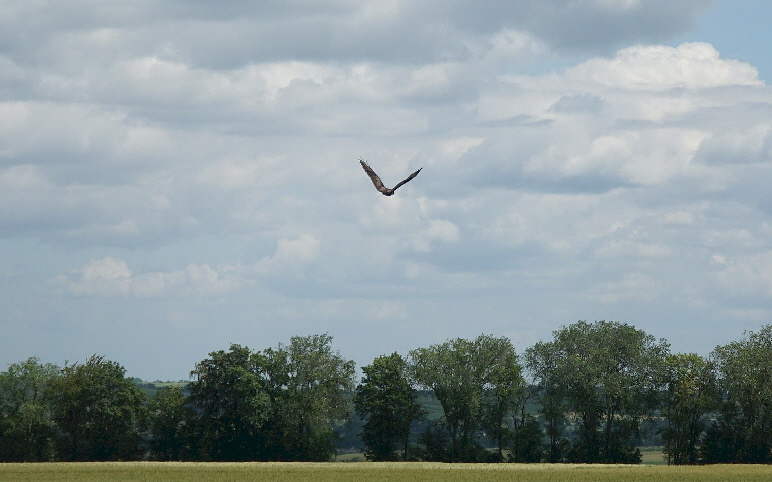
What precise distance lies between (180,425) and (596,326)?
50718 mm

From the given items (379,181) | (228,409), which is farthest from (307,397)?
(379,181)

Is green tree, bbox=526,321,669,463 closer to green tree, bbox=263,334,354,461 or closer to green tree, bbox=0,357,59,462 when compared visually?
green tree, bbox=263,334,354,461

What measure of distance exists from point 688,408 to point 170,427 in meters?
58.3

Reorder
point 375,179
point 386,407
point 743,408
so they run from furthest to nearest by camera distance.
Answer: point 386,407 < point 743,408 < point 375,179

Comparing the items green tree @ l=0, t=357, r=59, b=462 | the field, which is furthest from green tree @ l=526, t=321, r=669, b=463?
green tree @ l=0, t=357, r=59, b=462

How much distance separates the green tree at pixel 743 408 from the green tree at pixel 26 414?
72999 mm

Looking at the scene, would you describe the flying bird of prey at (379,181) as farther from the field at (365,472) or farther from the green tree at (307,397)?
the green tree at (307,397)

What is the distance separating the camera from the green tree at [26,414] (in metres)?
120

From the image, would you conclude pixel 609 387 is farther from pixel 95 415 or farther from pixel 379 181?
pixel 379 181

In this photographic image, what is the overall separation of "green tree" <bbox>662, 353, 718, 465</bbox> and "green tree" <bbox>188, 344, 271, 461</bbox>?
147 ft


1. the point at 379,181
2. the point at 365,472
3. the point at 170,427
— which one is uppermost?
the point at 379,181

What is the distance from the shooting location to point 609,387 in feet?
401

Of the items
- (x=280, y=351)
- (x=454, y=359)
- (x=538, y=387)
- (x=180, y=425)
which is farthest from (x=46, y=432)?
(x=538, y=387)

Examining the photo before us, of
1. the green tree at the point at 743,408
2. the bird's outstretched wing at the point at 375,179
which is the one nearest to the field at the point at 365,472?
the green tree at the point at 743,408
